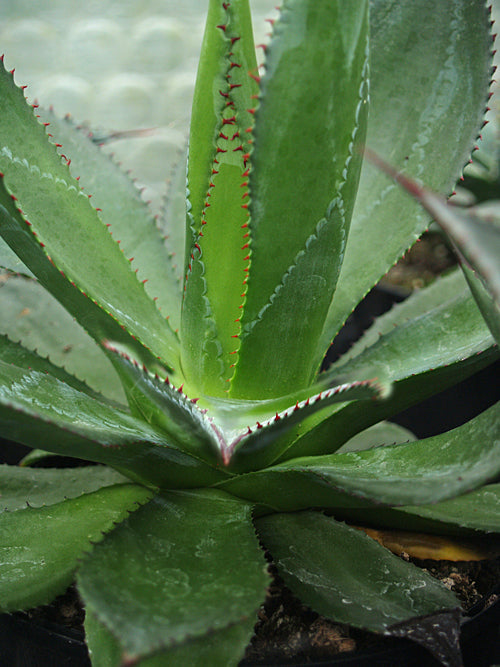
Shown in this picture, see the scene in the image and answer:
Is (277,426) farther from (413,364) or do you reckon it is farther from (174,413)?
(413,364)

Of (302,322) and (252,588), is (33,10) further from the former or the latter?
(252,588)

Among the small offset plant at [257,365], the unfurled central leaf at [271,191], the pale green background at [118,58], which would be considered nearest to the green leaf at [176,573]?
the small offset plant at [257,365]

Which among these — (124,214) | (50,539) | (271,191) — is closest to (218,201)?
(271,191)

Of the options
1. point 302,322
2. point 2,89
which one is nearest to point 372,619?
point 302,322

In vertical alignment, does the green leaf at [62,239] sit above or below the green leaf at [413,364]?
above

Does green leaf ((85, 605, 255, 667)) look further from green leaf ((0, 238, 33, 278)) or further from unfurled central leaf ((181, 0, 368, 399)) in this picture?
green leaf ((0, 238, 33, 278))

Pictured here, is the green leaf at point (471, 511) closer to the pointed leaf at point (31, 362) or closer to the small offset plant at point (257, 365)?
the small offset plant at point (257, 365)

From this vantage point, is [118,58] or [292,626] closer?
[292,626]
